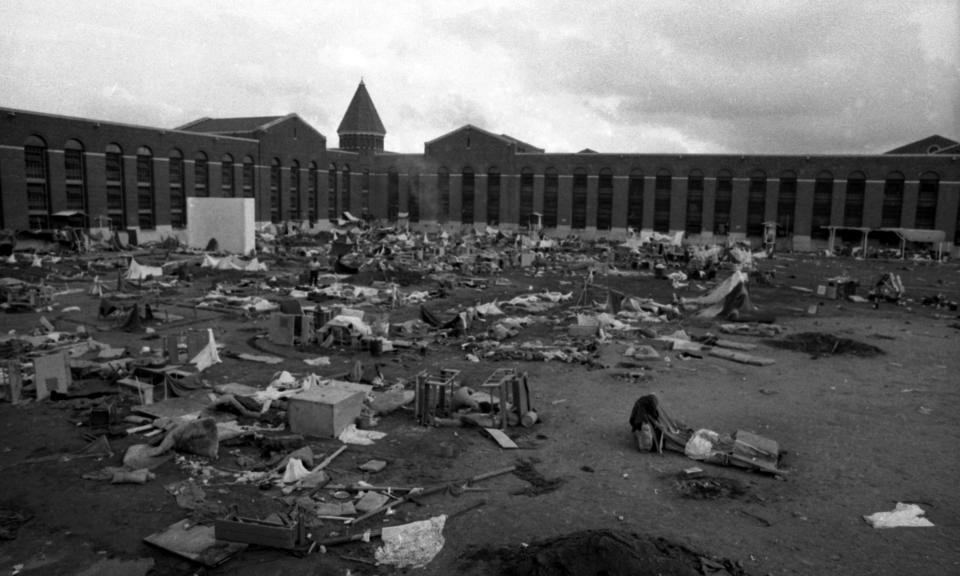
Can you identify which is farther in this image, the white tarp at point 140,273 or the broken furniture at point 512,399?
the white tarp at point 140,273

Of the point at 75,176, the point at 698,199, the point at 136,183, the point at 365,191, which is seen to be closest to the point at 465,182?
the point at 365,191

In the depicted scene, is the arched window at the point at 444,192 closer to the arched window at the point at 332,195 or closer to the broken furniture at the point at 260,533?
the arched window at the point at 332,195

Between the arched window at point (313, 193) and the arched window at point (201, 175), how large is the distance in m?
11.2

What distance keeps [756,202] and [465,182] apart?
87.7 feet

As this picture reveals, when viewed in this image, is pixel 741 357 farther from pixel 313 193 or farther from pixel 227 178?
pixel 313 193

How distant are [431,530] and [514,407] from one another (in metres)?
4.48

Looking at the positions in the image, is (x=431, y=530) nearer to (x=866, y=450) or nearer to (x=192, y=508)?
(x=192, y=508)

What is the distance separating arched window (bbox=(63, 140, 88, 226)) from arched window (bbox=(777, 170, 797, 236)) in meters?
52.8

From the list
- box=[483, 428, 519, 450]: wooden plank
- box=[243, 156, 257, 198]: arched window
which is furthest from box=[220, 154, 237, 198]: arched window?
box=[483, 428, 519, 450]: wooden plank

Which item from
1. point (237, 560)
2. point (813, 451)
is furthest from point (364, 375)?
point (813, 451)

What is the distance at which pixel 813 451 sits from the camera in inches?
420

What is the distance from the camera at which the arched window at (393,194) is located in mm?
67500

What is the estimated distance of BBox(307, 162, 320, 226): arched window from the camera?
60.1 metres

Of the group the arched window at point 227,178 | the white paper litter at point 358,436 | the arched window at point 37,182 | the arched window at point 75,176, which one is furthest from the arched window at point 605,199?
the white paper litter at point 358,436
